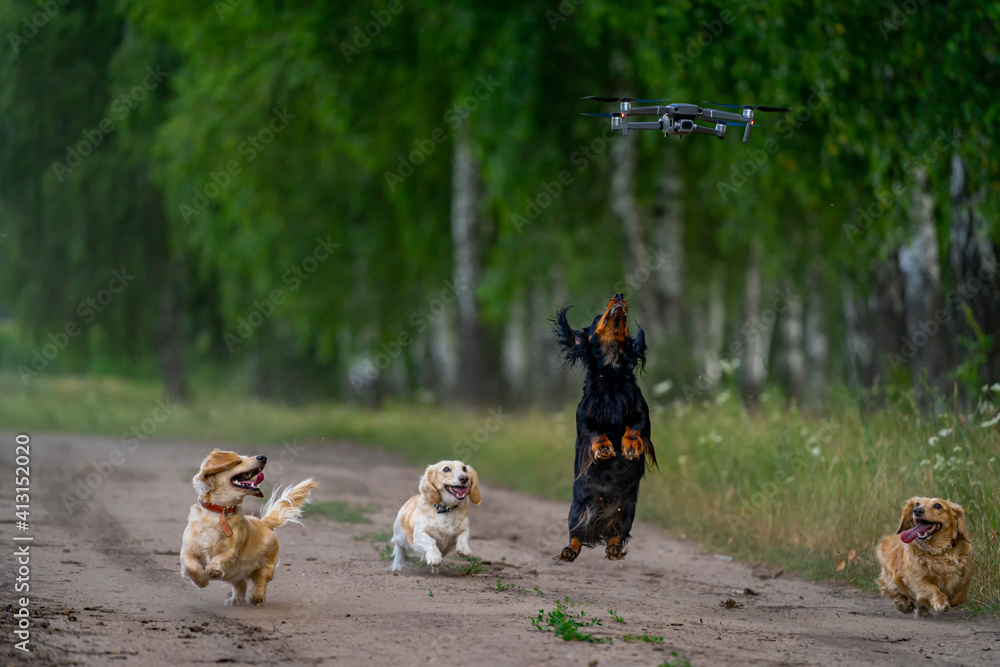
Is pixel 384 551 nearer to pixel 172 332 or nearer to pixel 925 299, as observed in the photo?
pixel 925 299

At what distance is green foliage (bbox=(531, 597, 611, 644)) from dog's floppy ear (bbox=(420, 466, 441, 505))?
1.52m

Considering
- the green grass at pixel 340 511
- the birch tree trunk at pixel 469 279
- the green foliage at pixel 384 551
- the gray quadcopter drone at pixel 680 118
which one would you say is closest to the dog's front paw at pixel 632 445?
the gray quadcopter drone at pixel 680 118

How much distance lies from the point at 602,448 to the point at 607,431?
0.54 ft

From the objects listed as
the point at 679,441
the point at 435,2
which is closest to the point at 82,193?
the point at 435,2

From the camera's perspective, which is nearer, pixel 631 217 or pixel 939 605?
pixel 939 605

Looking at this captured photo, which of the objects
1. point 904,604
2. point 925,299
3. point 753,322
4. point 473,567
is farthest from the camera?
point 753,322

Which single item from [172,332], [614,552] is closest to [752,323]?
[172,332]

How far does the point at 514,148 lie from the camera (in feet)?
65.1

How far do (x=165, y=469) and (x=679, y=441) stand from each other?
7.21 metres

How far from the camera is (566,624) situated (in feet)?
22.8

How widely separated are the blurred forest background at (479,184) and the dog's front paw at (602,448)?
18.6ft

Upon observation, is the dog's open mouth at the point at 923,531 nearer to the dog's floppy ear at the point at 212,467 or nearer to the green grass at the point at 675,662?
the green grass at the point at 675,662

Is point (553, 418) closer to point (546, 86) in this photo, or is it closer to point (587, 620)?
point (546, 86)

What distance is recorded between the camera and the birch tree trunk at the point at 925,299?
44.1ft
